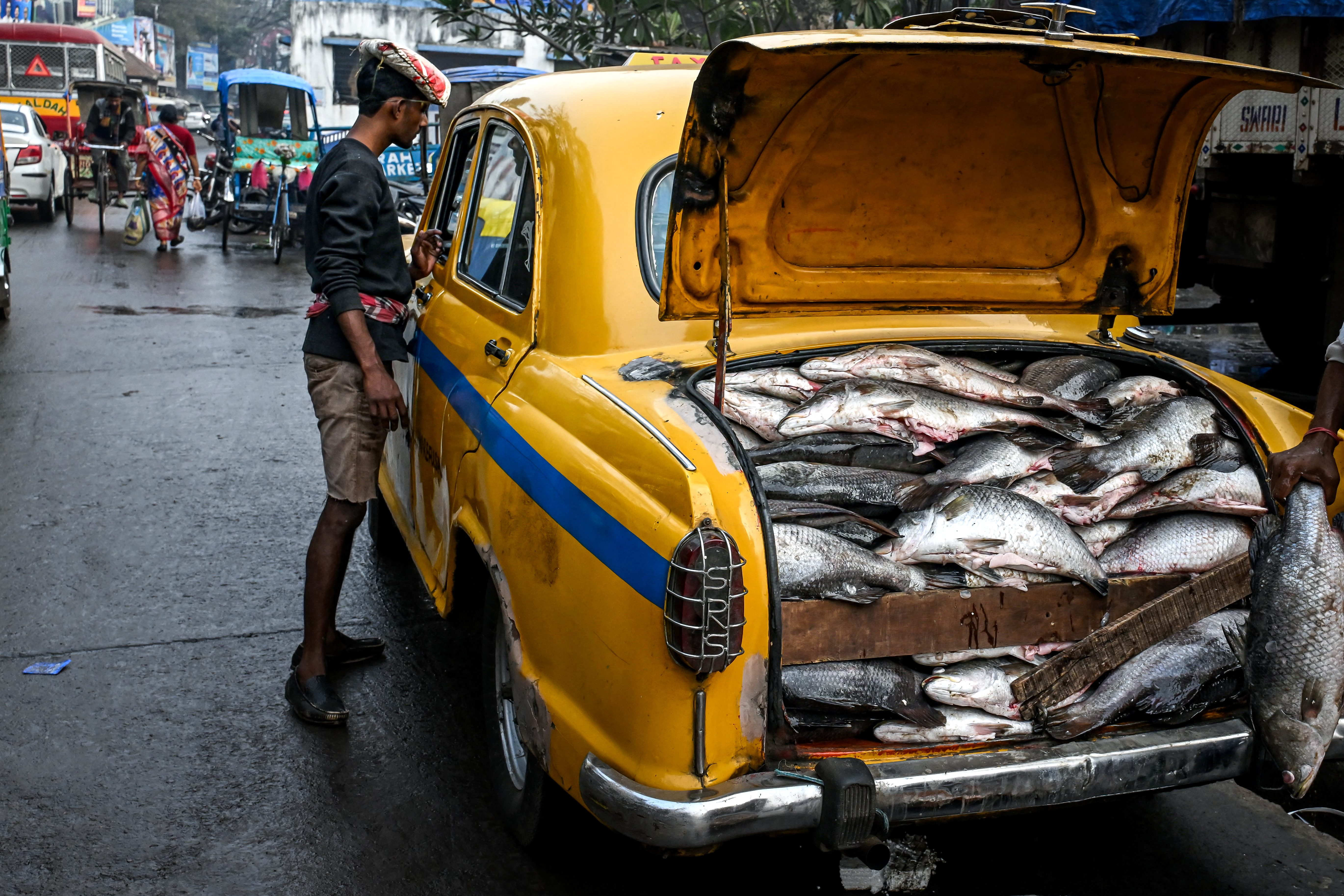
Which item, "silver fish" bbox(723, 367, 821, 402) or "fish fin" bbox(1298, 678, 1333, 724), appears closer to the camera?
"fish fin" bbox(1298, 678, 1333, 724)

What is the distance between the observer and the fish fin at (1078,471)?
3062mm

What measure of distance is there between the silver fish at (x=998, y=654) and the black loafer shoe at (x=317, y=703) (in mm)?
2006

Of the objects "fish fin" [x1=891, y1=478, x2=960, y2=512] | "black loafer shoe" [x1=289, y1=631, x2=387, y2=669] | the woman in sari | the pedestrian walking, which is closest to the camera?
"fish fin" [x1=891, y1=478, x2=960, y2=512]

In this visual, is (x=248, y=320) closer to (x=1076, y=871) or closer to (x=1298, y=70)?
(x=1298, y=70)

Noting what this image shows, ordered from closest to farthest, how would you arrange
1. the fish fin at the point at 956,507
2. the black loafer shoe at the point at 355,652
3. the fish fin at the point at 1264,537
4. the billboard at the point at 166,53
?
1. the fish fin at the point at 1264,537
2. the fish fin at the point at 956,507
3. the black loafer shoe at the point at 355,652
4. the billboard at the point at 166,53

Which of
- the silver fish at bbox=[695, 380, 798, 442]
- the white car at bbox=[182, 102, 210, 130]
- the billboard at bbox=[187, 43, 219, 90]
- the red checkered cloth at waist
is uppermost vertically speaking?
the billboard at bbox=[187, 43, 219, 90]

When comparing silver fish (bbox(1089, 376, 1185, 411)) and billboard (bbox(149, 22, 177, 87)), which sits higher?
billboard (bbox(149, 22, 177, 87))

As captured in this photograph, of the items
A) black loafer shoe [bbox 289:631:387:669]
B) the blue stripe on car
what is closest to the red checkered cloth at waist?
the blue stripe on car

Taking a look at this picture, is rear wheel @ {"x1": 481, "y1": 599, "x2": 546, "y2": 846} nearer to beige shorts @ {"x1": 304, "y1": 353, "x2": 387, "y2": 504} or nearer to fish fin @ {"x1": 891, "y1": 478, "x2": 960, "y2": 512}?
beige shorts @ {"x1": 304, "y1": 353, "x2": 387, "y2": 504}

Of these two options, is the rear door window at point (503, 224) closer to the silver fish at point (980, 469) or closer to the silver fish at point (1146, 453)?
the silver fish at point (980, 469)

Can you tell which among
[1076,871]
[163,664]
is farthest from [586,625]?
[163,664]

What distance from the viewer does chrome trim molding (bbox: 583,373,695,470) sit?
7.98ft

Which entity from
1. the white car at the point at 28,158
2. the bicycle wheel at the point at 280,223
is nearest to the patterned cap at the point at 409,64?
the bicycle wheel at the point at 280,223

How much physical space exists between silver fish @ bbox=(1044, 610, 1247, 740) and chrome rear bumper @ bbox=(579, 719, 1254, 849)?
0.07m
